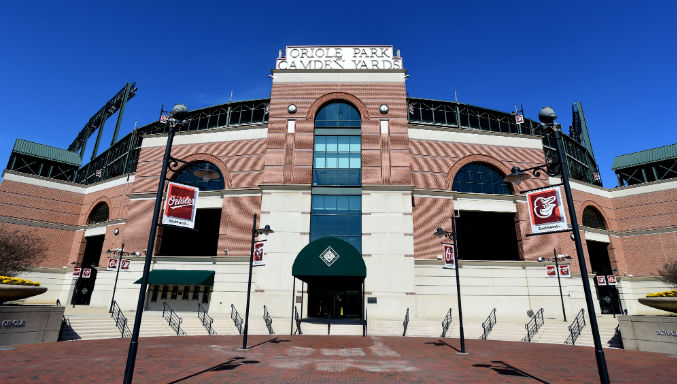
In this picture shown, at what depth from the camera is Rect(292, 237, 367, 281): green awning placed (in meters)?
21.0

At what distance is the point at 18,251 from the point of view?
3095 cm

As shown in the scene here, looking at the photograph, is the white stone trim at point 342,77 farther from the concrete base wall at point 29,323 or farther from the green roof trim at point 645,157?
the green roof trim at point 645,157

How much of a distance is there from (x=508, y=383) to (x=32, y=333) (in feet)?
64.1

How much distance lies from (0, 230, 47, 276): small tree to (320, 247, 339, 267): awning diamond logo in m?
29.4

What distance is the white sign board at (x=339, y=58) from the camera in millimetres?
32094

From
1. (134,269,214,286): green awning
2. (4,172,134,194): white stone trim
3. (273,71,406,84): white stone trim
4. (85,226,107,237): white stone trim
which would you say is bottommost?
(134,269,214,286): green awning

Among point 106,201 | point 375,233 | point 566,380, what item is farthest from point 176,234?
point 566,380

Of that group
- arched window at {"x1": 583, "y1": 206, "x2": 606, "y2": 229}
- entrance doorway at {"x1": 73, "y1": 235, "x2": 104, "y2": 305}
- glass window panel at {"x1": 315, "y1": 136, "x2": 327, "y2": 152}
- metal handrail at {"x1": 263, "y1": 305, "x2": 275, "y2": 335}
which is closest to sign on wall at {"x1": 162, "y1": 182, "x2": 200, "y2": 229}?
metal handrail at {"x1": 263, "y1": 305, "x2": 275, "y2": 335}

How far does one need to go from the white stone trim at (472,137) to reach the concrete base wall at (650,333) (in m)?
19.5

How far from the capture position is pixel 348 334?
21.5 metres

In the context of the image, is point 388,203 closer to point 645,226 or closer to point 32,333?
point 32,333

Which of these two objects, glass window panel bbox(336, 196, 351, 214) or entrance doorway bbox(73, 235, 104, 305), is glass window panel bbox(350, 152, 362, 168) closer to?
glass window panel bbox(336, 196, 351, 214)

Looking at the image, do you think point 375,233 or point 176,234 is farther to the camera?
point 176,234

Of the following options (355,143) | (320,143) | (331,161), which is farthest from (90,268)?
(355,143)
